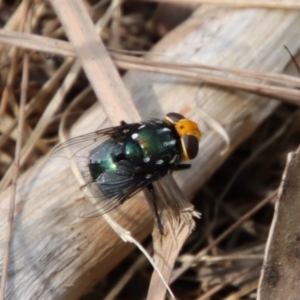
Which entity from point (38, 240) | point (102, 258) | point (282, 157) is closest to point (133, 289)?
point (102, 258)

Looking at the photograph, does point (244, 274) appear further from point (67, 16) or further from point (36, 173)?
point (67, 16)

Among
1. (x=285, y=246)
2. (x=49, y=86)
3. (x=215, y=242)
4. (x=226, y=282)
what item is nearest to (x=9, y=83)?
(x=49, y=86)

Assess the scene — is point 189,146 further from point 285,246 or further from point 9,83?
point 9,83

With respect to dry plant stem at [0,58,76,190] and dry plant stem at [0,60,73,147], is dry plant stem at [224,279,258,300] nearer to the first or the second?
dry plant stem at [0,58,76,190]

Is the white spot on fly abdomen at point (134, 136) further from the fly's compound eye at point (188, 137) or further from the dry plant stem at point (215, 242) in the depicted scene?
the dry plant stem at point (215, 242)

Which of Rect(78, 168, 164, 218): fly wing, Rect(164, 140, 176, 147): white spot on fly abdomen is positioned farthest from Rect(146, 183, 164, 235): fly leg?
Rect(164, 140, 176, 147): white spot on fly abdomen
